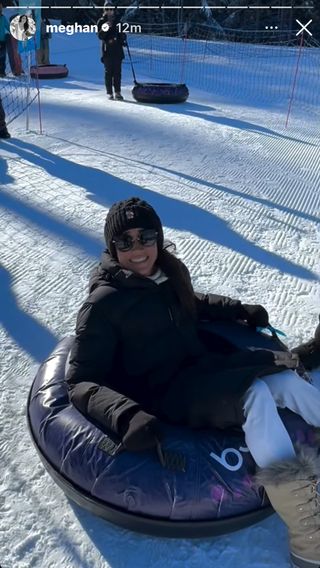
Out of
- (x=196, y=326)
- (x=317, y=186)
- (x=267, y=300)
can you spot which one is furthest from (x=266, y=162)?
(x=196, y=326)

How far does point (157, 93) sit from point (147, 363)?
Answer: 786cm

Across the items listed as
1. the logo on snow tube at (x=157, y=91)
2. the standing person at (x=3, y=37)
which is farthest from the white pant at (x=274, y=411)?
the standing person at (x=3, y=37)

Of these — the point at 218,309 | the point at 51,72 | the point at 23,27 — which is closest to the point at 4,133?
the point at 23,27

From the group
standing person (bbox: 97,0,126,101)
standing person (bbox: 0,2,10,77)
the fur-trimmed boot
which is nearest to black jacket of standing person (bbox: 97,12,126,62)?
standing person (bbox: 97,0,126,101)

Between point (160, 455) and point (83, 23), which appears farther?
point (83, 23)

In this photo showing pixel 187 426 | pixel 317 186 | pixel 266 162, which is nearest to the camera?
pixel 187 426

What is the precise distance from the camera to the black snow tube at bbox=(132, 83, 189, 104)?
9.20m

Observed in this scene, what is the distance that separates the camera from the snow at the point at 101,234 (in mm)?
1981

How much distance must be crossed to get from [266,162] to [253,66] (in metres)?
9.50

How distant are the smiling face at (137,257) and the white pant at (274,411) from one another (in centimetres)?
64

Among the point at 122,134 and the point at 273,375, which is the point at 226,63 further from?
the point at 273,375

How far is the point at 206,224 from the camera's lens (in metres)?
4.66

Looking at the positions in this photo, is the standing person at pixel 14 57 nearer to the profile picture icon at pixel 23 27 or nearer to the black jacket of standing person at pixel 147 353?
the profile picture icon at pixel 23 27

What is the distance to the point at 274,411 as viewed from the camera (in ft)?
6.05
